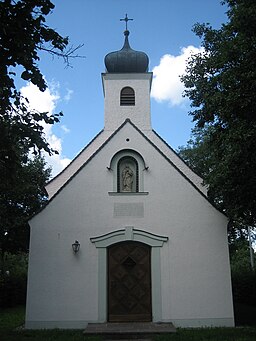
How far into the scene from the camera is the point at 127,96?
19.4 m

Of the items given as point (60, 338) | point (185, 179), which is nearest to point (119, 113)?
point (185, 179)

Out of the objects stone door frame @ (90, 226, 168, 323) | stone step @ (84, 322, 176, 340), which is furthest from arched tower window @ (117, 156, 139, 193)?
stone step @ (84, 322, 176, 340)

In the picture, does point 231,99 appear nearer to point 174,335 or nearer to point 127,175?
point 127,175

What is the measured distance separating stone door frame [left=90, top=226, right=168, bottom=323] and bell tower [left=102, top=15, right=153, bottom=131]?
617cm

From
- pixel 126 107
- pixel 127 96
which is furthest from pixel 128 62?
pixel 126 107

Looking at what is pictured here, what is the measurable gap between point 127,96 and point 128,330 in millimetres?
11390

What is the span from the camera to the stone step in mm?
11438

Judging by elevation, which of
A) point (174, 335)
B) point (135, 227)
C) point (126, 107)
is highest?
point (126, 107)

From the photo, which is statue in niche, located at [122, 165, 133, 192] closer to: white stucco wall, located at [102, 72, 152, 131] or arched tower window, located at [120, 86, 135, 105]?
white stucco wall, located at [102, 72, 152, 131]

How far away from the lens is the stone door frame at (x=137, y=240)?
13.3 m

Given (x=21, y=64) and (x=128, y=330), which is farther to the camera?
(x=128, y=330)

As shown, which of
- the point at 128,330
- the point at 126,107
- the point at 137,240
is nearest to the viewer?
the point at 128,330

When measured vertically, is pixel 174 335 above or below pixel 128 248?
below

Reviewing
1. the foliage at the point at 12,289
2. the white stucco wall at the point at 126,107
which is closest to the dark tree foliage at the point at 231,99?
the white stucco wall at the point at 126,107
